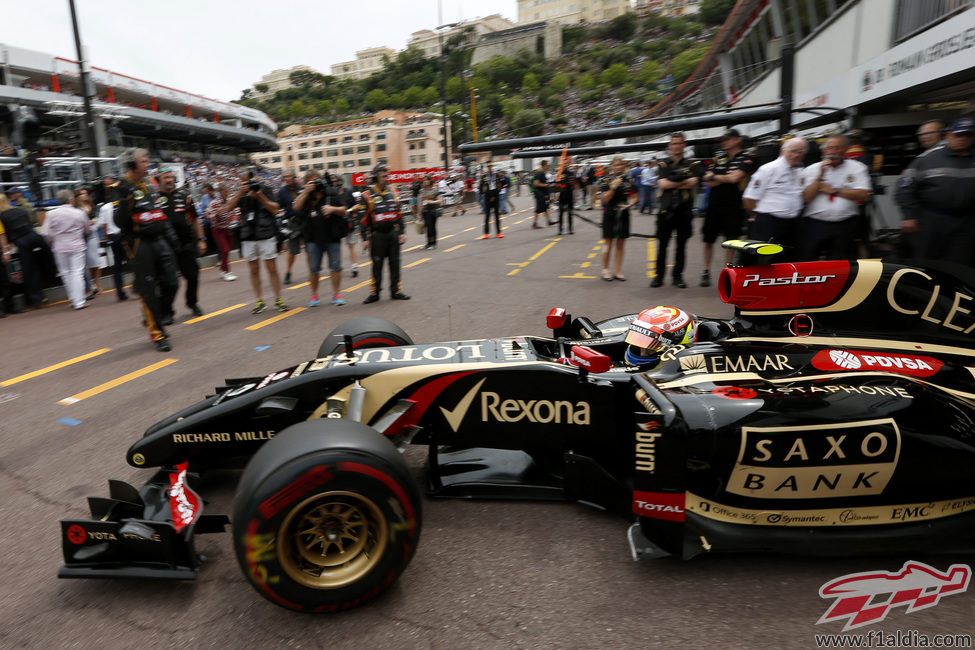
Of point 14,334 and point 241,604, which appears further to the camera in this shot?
point 14,334

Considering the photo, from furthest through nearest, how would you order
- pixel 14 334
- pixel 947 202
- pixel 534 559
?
pixel 14 334, pixel 947 202, pixel 534 559

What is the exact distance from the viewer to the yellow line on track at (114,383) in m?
5.01

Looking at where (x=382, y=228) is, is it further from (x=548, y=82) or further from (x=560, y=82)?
(x=548, y=82)

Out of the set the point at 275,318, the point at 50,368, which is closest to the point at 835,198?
the point at 275,318

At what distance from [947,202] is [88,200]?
38.2 feet

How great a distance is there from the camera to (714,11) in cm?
12025

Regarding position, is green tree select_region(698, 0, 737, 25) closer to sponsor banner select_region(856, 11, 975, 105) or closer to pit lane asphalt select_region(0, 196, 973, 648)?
sponsor banner select_region(856, 11, 975, 105)

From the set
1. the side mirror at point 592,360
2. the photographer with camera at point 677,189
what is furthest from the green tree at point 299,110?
the side mirror at point 592,360

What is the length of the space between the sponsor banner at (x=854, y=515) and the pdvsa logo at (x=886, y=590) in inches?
8.3

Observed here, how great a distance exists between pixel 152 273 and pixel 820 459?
6.25 meters

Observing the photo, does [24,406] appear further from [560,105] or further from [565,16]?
[565,16]

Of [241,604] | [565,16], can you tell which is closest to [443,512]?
[241,604]

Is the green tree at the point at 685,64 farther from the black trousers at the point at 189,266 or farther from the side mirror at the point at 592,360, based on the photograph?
the side mirror at the point at 592,360

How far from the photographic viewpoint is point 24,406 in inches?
193
